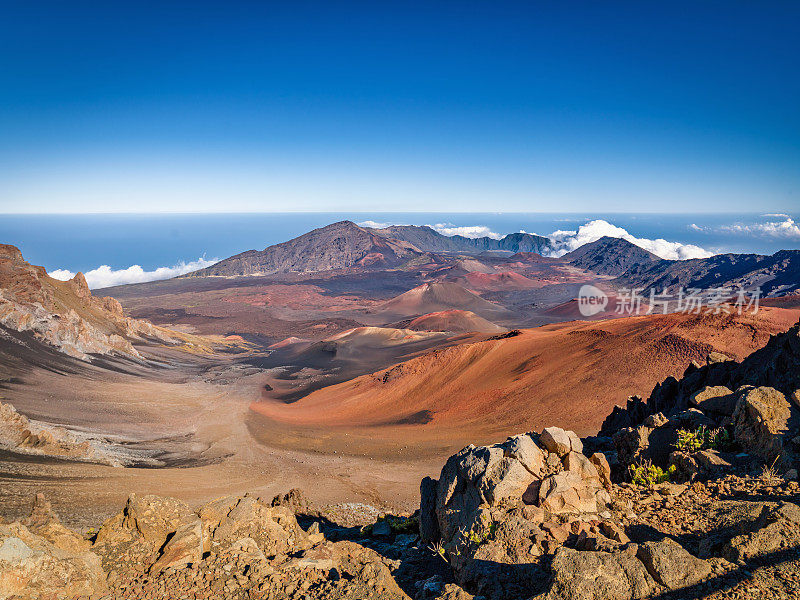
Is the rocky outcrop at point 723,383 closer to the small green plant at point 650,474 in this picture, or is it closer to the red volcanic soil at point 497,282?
the small green plant at point 650,474

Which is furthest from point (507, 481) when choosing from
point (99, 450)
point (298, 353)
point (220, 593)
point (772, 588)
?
point (298, 353)

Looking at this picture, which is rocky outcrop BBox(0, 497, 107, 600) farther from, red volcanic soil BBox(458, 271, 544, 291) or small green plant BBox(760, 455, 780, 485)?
red volcanic soil BBox(458, 271, 544, 291)

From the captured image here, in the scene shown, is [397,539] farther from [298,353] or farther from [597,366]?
[298,353]

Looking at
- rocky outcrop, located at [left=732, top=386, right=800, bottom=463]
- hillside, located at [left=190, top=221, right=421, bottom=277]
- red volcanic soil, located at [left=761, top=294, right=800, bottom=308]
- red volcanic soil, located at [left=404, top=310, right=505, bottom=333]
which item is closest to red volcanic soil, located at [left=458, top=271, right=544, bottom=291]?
hillside, located at [left=190, top=221, right=421, bottom=277]

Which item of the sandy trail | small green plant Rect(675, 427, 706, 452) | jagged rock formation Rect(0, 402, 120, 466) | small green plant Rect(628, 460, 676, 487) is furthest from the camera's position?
jagged rock formation Rect(0, 402, 120, 466)

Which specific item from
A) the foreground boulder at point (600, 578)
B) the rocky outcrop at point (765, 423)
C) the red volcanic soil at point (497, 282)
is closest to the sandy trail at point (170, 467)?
the rocky outcrop at point (765, 423)
